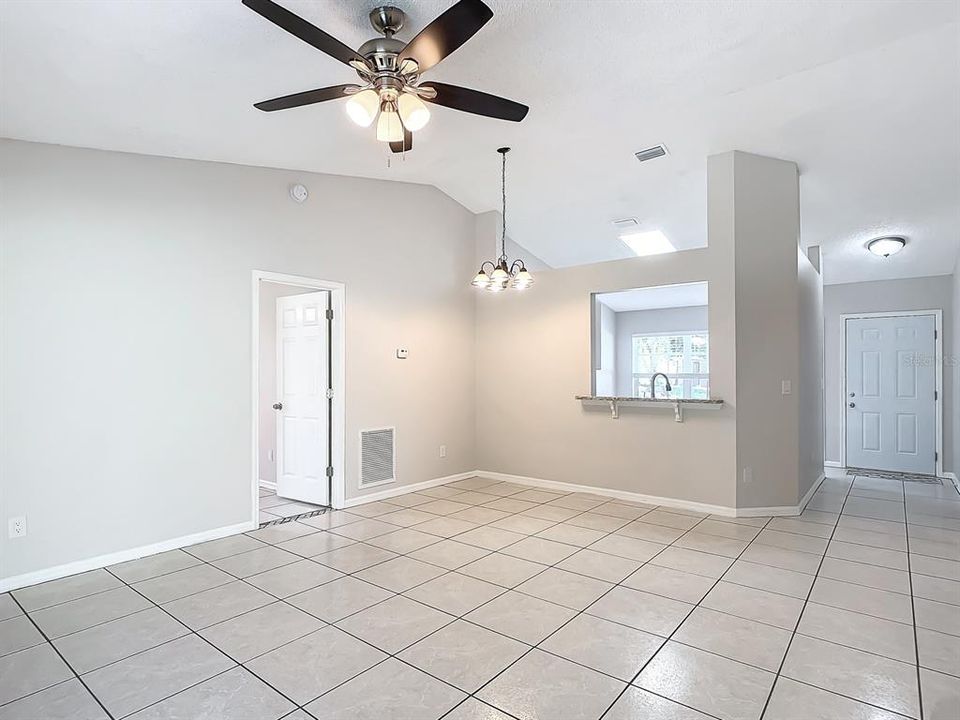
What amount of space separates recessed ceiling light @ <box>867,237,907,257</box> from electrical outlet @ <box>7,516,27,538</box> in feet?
24.7

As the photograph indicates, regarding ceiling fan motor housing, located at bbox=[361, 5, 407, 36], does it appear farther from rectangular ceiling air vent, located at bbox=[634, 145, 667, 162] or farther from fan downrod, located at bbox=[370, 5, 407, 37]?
rectangular ceiling air vent, located at bbox=[634, 145, 667, 162]

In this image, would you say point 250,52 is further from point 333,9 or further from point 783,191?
point 783,191

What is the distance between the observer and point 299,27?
2039 mm

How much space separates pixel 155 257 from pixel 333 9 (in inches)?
87.0

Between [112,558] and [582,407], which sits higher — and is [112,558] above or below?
below

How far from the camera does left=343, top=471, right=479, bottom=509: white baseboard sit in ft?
16.9

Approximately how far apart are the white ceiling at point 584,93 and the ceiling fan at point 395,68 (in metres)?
0.40

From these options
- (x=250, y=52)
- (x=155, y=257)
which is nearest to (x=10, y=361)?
(x=155, y=257)

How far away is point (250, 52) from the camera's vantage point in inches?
106

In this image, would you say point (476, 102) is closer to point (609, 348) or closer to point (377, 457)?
point (377, 457)

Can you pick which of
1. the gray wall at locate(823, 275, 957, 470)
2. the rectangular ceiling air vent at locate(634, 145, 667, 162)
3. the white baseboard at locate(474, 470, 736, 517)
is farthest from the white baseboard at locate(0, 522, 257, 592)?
the gray wall at locate(823, 275, 957, 470)

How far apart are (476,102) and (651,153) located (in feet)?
8.52

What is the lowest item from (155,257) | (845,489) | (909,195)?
(845,489)

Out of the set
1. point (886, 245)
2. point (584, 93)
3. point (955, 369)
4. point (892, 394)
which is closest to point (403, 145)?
point (584, 93)
